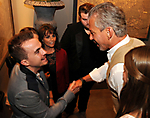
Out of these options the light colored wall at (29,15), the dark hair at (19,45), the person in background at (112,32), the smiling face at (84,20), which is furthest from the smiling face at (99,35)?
the light colored wall at (29,15)

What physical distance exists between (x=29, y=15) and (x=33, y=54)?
244cm

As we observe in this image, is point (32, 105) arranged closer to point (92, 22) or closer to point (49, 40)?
point (92, 22)

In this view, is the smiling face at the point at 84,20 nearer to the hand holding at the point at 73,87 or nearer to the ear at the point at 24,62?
the hand holding at the point at 73,87

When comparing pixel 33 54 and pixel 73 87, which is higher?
pixel 33 54

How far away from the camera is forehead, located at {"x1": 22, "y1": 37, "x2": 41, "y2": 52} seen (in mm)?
1405

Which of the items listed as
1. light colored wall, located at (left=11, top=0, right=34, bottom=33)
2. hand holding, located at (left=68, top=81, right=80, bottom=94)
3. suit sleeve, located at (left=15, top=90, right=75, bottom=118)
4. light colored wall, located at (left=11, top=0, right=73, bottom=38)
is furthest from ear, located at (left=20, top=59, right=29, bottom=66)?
light colored wall, located at (left=11, top=0, right=34, bottom=33)

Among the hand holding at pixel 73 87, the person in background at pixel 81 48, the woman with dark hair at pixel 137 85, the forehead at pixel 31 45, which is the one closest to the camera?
the woman with dark hair at pixel 137 85

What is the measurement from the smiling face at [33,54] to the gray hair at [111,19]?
0.65 m

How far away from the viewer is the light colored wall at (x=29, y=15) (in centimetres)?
344

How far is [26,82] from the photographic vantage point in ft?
4.40

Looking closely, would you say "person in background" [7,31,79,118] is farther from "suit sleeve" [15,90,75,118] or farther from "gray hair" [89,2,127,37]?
"gray hair" [89,2,127,37]

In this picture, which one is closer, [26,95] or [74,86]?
[26,95]

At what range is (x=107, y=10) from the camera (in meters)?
1.35

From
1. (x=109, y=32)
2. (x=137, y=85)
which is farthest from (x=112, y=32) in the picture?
(x=137, y=85)
